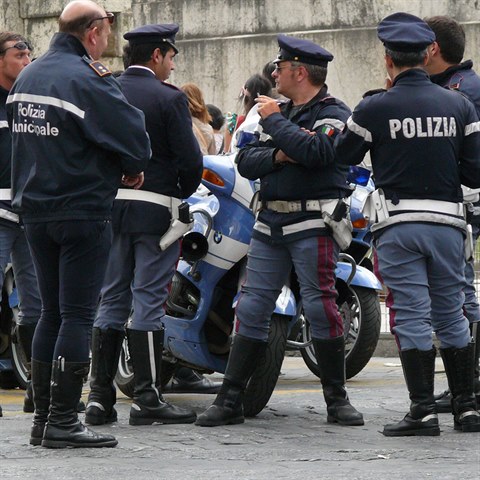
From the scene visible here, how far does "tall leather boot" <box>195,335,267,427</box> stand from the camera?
7.93 metres

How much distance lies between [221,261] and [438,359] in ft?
11.0

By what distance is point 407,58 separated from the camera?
24.9ft

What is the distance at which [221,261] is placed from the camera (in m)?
8.47

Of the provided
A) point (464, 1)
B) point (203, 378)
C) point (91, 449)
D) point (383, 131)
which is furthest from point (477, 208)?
point (464, 1)

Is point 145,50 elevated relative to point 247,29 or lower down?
lower down

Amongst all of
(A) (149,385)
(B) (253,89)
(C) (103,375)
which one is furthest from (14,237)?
(B) (253,89)

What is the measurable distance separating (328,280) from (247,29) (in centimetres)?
1206

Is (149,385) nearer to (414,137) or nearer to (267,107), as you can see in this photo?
(267,107)

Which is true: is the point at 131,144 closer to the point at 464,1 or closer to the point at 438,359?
the point at 438,359

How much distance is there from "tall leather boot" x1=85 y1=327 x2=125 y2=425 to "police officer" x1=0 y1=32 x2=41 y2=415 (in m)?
0.49

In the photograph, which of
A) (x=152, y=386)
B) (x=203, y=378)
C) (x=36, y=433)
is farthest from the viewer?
(x=203, y=378)

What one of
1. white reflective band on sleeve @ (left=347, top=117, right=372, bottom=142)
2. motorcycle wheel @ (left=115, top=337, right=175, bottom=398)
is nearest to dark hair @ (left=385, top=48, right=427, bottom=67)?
white reflective band on sleeve @ (left=347, top=117, right=372, bottom=142)

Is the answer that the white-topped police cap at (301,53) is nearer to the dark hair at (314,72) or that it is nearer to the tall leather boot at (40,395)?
the dark hair at (314,72)

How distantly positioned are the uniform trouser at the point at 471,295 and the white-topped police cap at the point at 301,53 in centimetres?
120
